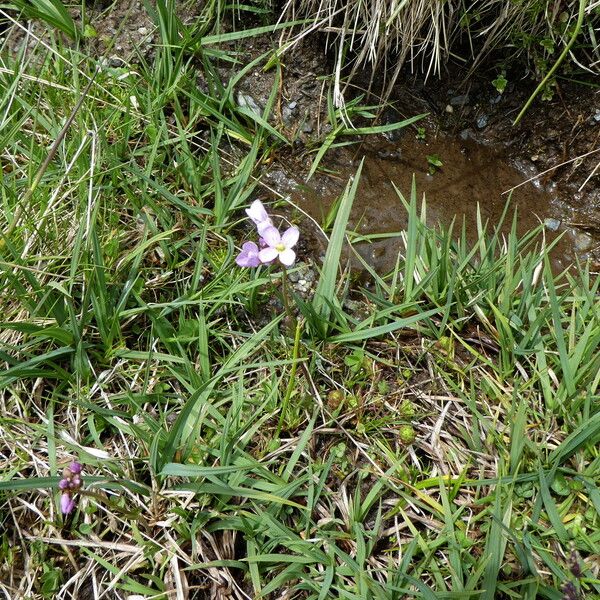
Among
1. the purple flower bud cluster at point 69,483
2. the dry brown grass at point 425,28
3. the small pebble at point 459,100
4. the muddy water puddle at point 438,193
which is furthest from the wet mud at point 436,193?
the purple flower bud cluster at point 69,483

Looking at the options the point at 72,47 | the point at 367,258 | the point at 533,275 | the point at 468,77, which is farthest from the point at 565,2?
the point at 72,47

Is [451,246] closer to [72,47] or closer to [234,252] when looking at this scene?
[234,252]

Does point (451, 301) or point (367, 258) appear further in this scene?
point (367, 258)

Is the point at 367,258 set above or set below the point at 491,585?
above

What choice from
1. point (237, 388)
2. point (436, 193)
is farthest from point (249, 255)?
point (436, 193)

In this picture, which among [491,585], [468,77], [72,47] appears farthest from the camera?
[468,77]

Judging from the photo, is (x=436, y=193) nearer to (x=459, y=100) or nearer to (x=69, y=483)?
(x=459, y=100)

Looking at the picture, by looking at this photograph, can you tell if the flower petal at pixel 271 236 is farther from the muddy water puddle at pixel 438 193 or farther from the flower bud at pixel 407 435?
the muddy water puddle at pixel 438 193

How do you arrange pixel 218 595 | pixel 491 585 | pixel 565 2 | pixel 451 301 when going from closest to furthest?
1. pixel 491 585
2. pixel 218 595
3. pixel 451 301
4. pixel 565 2
